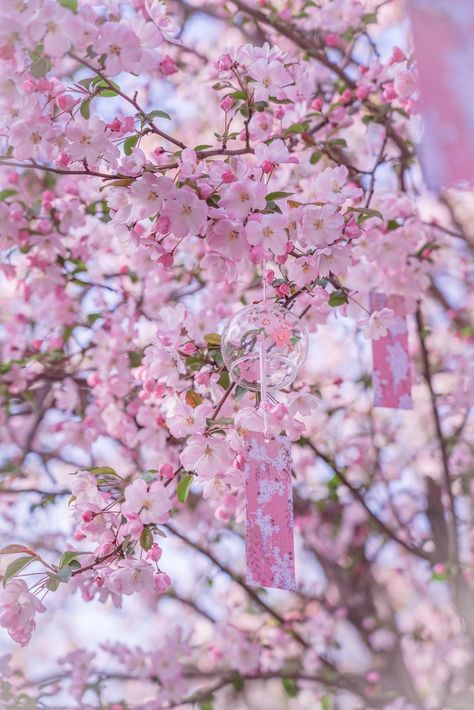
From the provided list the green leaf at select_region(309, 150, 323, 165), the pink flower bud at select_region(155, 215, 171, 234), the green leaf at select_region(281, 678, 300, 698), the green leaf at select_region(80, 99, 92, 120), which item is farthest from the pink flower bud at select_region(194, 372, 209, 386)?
the green leaf at select_region(281, 678, 300, 698)

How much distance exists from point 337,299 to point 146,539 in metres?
0.57

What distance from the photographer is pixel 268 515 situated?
1.34 metres

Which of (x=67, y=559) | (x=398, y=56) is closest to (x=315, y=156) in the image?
(x=398, y=56)

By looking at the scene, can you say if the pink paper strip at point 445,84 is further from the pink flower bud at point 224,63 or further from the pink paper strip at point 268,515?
the pink paper strip at point 268,515

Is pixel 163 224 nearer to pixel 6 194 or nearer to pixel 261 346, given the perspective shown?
pixel 261 346

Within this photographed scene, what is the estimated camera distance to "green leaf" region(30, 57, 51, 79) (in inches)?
51.6

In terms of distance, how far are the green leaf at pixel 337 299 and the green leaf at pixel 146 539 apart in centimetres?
54

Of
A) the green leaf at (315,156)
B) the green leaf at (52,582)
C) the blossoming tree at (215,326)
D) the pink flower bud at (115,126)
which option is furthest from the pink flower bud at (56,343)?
the green leaf at (52,582)

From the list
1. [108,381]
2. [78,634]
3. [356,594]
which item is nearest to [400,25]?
[108,381]

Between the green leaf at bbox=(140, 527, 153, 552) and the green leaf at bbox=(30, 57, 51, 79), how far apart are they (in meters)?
0.72

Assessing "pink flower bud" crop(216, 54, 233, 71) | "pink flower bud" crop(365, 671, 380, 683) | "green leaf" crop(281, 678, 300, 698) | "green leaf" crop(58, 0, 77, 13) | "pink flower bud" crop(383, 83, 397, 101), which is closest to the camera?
"green leaf" crop(58, 0, 77, 13)

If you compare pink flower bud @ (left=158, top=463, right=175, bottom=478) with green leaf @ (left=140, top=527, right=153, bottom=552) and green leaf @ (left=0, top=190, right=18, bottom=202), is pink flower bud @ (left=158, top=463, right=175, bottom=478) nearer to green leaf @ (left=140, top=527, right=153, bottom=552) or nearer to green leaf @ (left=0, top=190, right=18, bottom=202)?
green leaf @ (left=140, top=527, right=153, bottom=552)

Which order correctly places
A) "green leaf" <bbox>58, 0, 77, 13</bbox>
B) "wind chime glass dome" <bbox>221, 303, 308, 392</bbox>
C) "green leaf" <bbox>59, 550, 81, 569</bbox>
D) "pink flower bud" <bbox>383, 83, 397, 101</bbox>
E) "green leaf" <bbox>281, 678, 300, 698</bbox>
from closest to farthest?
1. "green leaf" <bbox>58, 0, 77, 13</bbox>
2. "green leaf" <bbox>59, 550, 81, 569</bbox>
3. "wind chime glass dome" <bbox>221, 303, 308, 392</bbox>
4. "pink flower bud" <bbox>383, 83, 397, 101</bbox>
5. "green leaf" <bbox>281, 678, 300, 698</bbox>

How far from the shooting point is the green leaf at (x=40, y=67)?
4.30 ft
